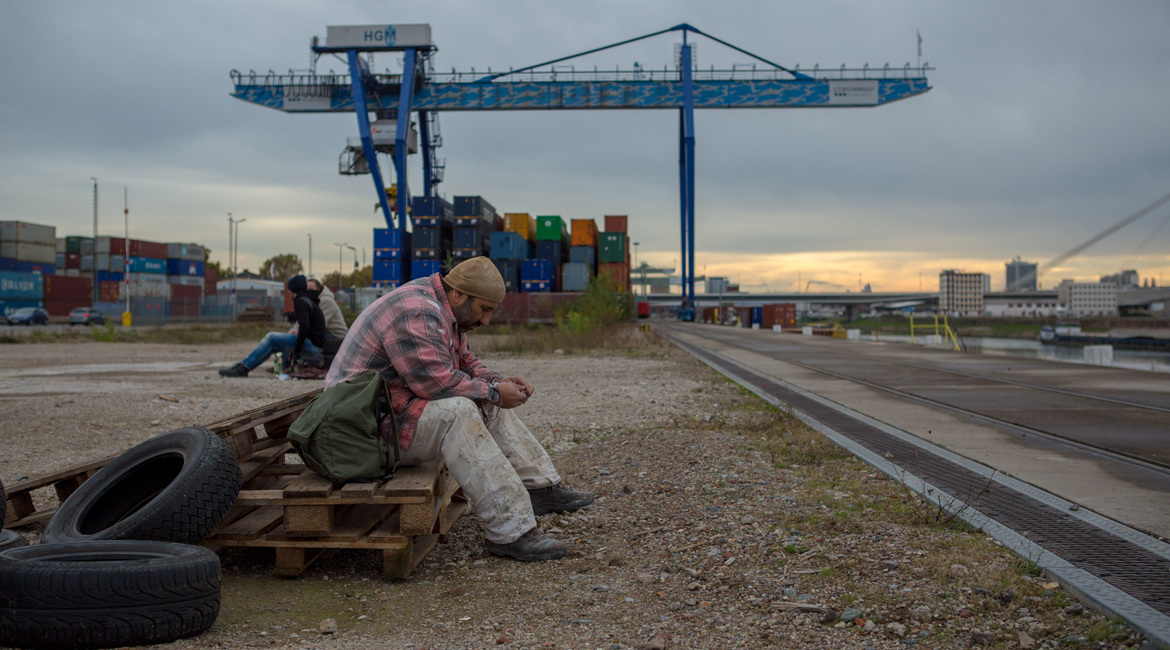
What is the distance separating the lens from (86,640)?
90.5 inches

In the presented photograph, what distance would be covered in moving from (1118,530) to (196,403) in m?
8.32

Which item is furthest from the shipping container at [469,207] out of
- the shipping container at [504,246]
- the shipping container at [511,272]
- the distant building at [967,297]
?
the distant building at [967,297]

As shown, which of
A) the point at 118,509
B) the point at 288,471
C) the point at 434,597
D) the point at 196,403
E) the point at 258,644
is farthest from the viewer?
the point at 196,403

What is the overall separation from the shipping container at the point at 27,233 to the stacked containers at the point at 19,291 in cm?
1160

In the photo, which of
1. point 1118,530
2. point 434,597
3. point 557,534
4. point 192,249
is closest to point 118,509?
point 434,597

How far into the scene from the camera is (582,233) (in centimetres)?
3938

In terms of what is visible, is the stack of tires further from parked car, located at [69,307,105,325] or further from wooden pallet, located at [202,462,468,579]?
parked car, located at [69,307,105,325]

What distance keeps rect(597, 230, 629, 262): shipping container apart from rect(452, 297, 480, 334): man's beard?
35468 millimetres

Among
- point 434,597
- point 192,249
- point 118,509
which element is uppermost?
point 192,249

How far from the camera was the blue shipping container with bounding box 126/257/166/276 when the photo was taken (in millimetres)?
66125

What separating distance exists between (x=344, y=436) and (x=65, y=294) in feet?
204

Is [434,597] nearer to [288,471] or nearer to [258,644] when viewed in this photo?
[258,644]

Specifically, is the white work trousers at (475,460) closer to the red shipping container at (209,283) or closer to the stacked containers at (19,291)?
the stacked containers at (19,291)

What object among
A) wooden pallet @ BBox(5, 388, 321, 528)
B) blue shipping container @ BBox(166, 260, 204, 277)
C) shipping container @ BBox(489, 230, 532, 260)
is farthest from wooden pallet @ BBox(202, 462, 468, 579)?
blue shipping container @ BBox(166, 260, 204, 277)
